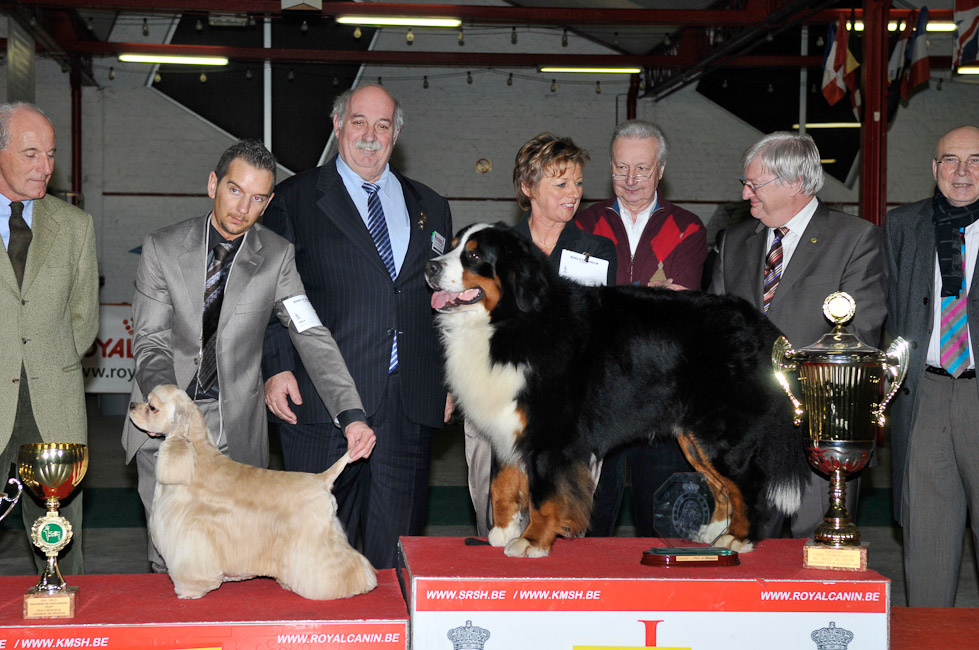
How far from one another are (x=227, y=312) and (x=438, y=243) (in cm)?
95

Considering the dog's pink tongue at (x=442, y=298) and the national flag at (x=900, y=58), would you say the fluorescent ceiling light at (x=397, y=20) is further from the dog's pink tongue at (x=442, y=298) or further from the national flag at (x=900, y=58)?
the dog's pink tongue at (x=442, y=298)

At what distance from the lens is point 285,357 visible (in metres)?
3.35

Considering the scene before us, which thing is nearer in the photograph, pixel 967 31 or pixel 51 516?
pixel 51 516

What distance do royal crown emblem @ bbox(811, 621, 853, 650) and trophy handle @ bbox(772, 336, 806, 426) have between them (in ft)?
2.35

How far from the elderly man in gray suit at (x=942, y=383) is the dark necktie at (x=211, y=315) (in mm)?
2730

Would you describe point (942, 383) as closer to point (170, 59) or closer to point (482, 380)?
point (482, 380)

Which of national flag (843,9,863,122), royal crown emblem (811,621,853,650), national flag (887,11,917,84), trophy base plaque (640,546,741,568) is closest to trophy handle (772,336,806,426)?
trophy base plaque (640,546,741,568)

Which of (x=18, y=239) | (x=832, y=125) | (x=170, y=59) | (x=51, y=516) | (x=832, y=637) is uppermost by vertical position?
(x=170, y=59)

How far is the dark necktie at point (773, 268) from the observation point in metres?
3.63

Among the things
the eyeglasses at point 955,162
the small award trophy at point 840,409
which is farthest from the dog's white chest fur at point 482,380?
the eyeglasses at point 955,162

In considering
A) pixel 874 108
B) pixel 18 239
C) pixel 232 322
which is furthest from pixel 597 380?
pixel 874 108

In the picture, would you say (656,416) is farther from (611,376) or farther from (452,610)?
(452,610)

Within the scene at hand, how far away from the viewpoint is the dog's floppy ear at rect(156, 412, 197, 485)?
2.39 meters

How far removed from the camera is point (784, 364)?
2.96 metres
